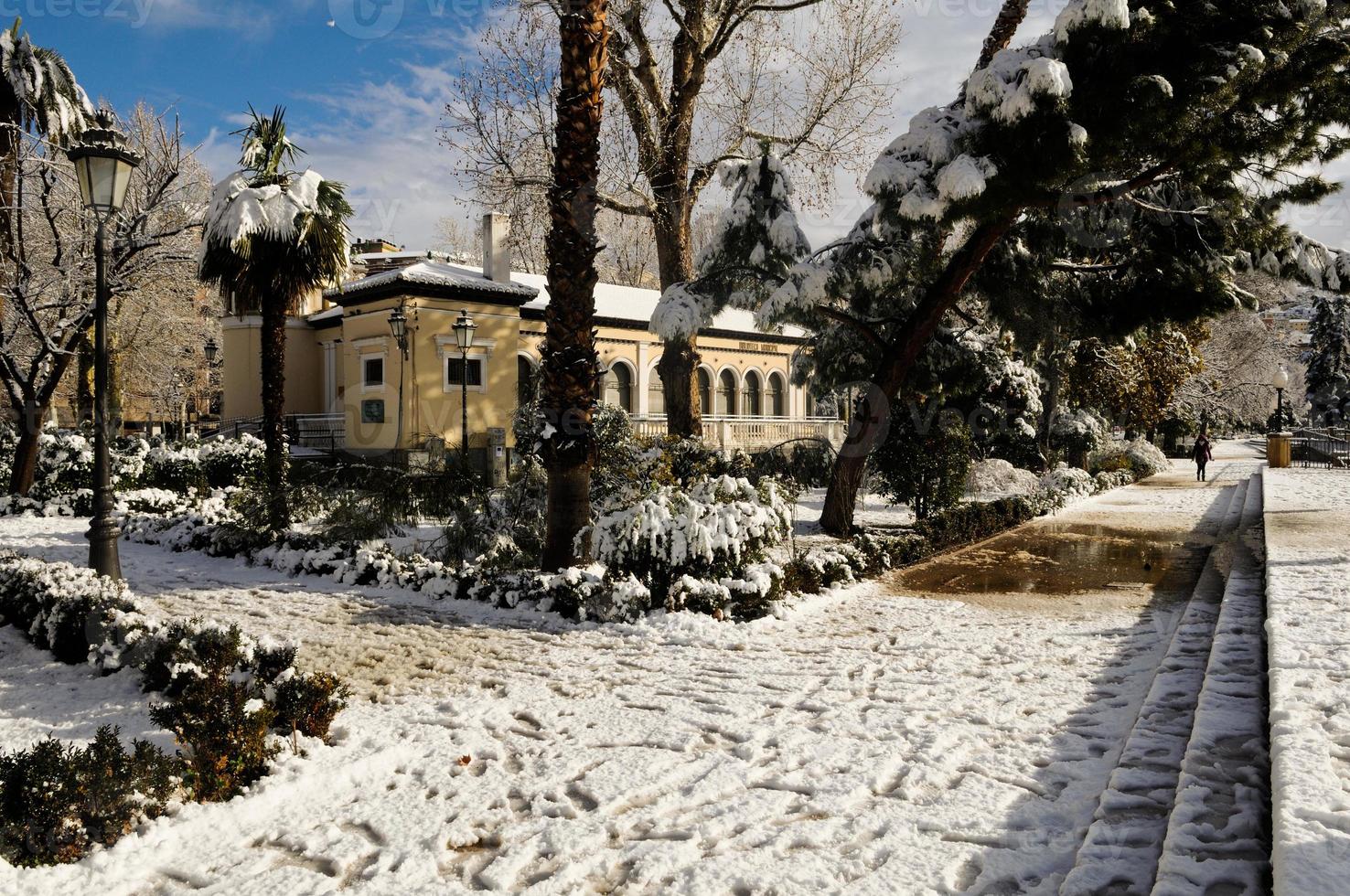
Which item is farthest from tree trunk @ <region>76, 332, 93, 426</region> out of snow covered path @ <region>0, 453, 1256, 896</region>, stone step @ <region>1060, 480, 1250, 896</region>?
stone step @ <region>1060, 480, 1250, 896</region>

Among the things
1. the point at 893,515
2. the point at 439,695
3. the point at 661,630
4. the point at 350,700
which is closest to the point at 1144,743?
the point at 661,630

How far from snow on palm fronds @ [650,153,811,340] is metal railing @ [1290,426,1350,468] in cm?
2509

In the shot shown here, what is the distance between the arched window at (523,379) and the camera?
21.3 meters

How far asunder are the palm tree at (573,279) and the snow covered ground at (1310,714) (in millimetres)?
5867

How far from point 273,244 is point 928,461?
10.5m

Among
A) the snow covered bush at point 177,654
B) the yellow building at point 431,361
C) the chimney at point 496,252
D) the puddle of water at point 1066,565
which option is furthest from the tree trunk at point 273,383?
the chimney at point 496,252

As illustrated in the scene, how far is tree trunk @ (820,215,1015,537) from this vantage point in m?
12.3

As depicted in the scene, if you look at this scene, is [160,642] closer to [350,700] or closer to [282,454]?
[350,700]

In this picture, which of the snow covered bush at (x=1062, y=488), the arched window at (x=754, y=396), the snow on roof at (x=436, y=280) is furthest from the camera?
the arched window at (x=754, y=396)

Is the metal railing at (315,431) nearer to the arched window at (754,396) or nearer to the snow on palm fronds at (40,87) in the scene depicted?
the snow on palm fronds at (40,87)

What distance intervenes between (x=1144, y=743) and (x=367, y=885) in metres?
3.88

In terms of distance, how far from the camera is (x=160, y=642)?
5.29 m

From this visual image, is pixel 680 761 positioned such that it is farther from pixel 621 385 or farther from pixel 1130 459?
pixel 1130 459

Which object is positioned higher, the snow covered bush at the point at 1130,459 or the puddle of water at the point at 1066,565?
the snow covered bush at the point at 1130,459
